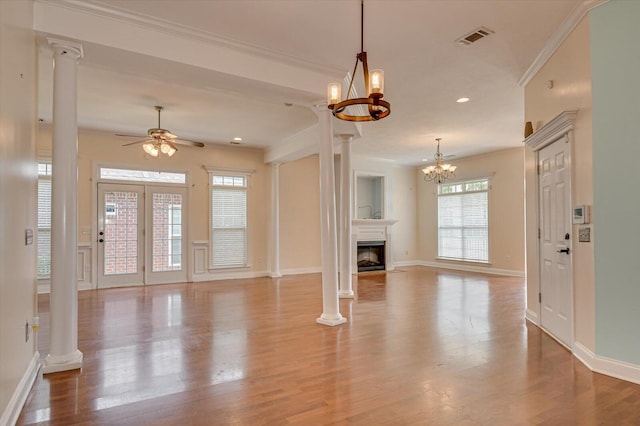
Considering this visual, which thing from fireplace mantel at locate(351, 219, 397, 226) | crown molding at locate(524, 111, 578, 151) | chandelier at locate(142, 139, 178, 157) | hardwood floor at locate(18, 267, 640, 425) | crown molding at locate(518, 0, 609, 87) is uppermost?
crown molding at locate(518, 0, 609, 87)

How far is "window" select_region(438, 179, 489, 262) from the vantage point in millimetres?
9641

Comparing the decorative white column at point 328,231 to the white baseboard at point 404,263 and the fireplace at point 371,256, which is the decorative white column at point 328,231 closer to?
the fireplace at point 371,256

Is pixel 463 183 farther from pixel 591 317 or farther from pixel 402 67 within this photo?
pixel 591 317

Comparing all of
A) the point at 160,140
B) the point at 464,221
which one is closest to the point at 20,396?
the point at 160,140

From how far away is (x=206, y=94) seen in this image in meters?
5.18

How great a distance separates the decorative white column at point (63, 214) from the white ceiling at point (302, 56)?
30cm

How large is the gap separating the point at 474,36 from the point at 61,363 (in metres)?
4.96

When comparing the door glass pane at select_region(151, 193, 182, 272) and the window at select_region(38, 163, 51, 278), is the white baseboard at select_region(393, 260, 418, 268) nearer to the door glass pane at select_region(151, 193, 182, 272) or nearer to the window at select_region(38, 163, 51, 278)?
the door glass pane at select_region(151, 193, 182, 272)

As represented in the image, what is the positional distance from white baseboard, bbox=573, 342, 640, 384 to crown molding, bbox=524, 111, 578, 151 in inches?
82.3

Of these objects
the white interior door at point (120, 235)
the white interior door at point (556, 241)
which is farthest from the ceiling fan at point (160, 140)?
the white interior door at point (556, 241)

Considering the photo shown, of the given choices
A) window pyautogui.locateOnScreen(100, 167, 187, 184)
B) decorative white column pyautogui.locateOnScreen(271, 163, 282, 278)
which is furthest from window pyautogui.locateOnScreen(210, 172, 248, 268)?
window pyautogui.locateOnScreen(100, 167, 187, 184)

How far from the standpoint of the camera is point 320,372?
3.08 meters

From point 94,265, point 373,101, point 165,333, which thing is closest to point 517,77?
point 373,101

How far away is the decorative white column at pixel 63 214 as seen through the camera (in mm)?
3102
